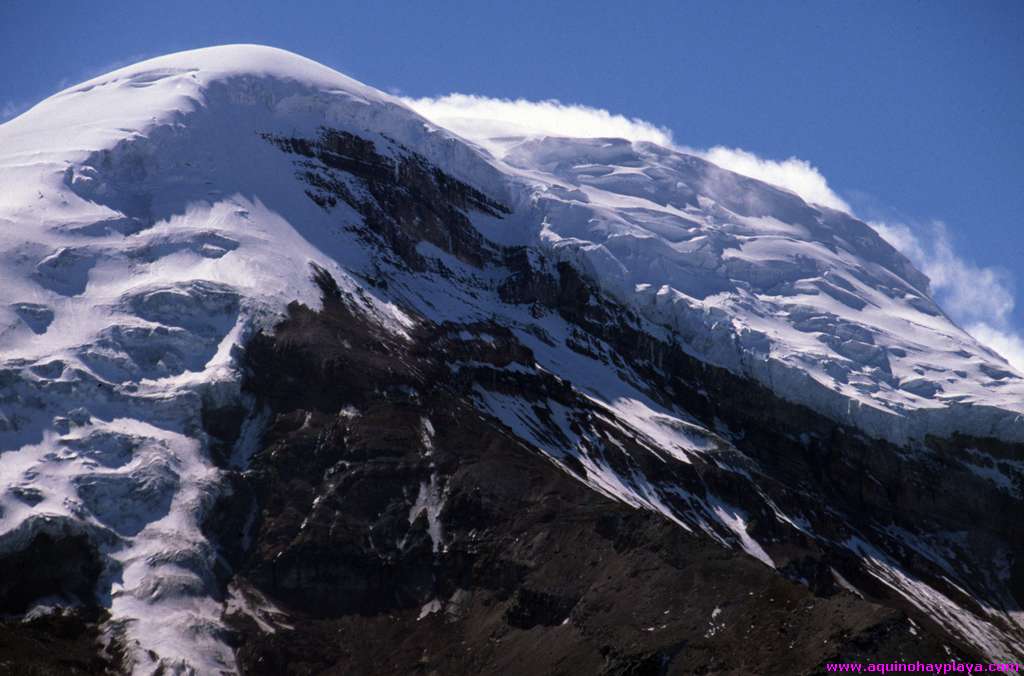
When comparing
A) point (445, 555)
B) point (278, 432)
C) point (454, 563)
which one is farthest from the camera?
point (278, 432)

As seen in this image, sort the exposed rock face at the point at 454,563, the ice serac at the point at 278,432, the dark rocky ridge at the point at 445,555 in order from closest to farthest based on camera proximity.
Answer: the exposed rock face at the point at 454,563 < the dark rocky ridge at the point at 445,555 < the ice serac at the point at 278,432

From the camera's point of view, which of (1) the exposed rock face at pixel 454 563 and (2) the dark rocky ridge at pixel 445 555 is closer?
(1) the exposed rock face at pixel 454 563

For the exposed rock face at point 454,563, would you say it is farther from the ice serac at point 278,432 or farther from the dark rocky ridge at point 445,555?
the ice serac at point 278,432

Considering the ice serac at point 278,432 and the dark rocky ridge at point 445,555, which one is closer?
the dark rocky ridge at point 445,555

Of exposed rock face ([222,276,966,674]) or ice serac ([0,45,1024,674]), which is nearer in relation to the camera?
exposed rock face ([222,276,966,674])

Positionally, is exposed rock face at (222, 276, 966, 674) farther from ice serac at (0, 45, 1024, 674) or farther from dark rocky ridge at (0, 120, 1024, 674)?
ice serac at (0, 45, 1024, 674)

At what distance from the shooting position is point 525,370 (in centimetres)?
16975

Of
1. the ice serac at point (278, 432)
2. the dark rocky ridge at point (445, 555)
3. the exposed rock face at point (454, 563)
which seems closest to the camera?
the exposed rock face at point (454, 563)

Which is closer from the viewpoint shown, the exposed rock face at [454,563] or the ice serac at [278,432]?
the exposed rock face at [454,563]

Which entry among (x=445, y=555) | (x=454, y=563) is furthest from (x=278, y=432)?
(x=454, y=563)

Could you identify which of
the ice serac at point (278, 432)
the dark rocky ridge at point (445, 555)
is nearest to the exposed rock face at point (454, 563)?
the dark rocky ridge at point (445, 555)

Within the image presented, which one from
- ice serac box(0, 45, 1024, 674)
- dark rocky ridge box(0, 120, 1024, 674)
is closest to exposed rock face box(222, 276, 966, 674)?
dark rocky ridge box(0, 120, 1024, 674)

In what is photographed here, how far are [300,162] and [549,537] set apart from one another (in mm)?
93784

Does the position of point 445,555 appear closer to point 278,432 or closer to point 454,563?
point 454,563
